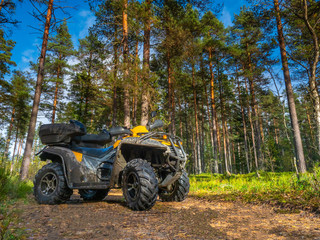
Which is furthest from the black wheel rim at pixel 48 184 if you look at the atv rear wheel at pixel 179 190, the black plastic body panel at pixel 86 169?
the atv rear wheel at pixel 179 190

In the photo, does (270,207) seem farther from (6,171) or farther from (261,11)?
(261,11)

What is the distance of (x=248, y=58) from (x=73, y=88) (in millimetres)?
20688

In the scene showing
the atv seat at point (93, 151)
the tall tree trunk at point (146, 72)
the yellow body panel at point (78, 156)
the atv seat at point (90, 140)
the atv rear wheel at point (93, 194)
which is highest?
the tall tree trunk at point (146, 72)

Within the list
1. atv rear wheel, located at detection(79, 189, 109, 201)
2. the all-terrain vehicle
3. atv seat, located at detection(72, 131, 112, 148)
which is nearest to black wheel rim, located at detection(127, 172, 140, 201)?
the all-terrain vehicle

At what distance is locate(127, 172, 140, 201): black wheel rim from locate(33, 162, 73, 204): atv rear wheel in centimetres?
140

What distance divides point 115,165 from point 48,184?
1.69 metres

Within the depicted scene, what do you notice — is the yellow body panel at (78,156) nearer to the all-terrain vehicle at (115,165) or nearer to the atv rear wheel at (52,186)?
the all-terrain vehicle at (115,165)

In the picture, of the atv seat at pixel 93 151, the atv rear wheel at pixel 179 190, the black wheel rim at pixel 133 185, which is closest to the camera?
the black wheel rim at pixel 133 185

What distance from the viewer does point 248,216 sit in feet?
10.2

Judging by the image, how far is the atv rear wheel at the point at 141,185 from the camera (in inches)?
132

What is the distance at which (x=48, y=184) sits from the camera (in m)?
4.39

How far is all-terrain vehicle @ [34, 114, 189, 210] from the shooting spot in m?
3.66

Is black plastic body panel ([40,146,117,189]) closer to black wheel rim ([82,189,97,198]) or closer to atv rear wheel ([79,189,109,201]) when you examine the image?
atv rear wheel ([79,189,109,201])

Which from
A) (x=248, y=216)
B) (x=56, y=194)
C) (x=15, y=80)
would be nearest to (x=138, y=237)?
(x=248, y=216)
